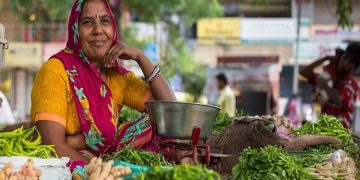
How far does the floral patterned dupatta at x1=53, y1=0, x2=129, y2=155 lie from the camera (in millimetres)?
4359

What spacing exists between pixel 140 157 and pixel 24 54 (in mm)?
24867

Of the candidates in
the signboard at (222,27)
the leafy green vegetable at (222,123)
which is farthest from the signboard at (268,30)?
the leafy green vegetable at (222,123)

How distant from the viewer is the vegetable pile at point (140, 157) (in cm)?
364

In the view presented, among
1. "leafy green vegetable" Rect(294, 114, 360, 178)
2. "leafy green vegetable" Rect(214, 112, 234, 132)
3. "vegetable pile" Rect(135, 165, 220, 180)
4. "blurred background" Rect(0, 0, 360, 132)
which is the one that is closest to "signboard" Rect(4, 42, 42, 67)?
"blurred background" Rect(0, 0, 360, 132)

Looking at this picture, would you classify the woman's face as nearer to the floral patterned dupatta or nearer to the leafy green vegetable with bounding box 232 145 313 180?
the floral patterned dupatta

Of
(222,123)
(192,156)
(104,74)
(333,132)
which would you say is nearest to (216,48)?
(222,123)

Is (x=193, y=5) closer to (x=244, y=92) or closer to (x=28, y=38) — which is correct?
(x=244, y=92)

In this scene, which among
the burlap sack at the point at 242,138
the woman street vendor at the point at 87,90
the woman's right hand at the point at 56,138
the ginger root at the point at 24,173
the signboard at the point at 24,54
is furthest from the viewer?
the signboard at the point at 24,54

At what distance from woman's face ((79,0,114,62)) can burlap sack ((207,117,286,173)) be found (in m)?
1.16

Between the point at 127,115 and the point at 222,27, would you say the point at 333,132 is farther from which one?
the point at 222,27

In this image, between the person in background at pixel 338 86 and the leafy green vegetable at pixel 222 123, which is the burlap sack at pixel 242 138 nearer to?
the leafy green vegetable at pixel 222 123

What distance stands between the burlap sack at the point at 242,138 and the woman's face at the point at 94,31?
1.16 metres

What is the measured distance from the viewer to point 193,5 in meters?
18.0

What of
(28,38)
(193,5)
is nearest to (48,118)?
(193,5)
